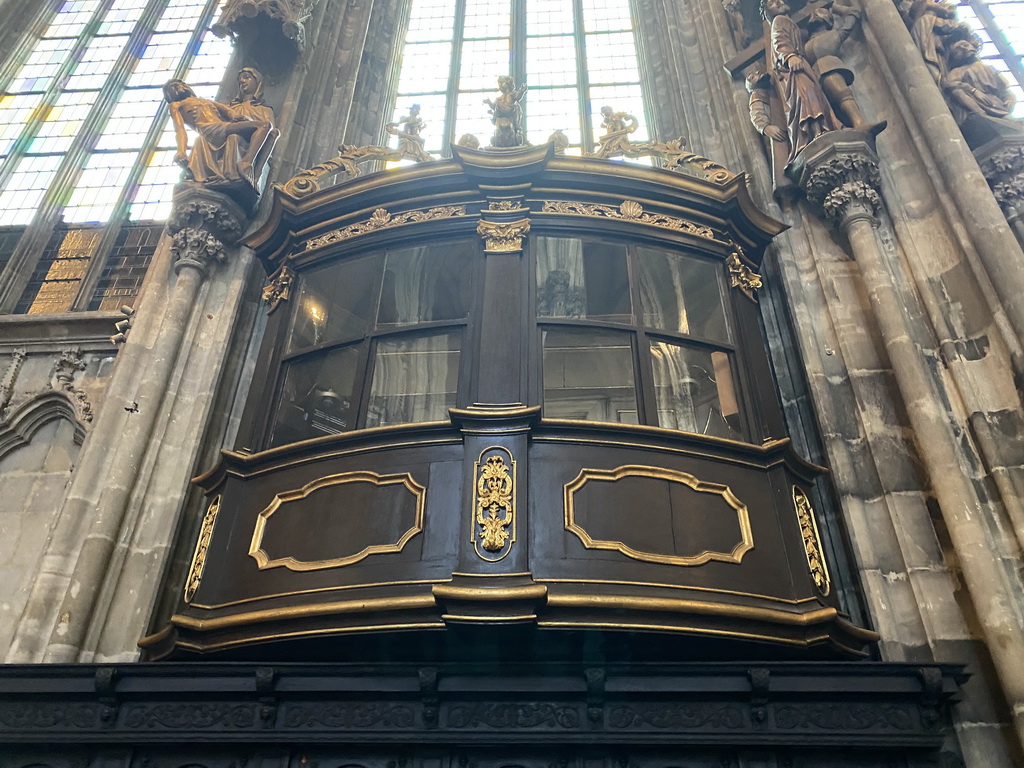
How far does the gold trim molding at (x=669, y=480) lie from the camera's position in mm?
4809

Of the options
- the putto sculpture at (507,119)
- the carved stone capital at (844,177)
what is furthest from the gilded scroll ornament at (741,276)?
the putto sculpture at (507,119)

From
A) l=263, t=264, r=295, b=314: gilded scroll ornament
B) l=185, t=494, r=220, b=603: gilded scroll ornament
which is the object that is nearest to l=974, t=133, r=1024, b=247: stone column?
l=263, t=264, r=295, b=314: gilded scroll ornament

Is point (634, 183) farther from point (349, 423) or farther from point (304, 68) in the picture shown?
point (304, 68)

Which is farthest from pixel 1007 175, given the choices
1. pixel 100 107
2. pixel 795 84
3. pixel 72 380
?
pixel 100 107

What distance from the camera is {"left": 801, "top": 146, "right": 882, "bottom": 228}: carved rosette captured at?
728cm

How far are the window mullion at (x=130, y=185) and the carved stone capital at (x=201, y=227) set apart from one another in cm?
283

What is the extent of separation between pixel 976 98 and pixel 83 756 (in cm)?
929

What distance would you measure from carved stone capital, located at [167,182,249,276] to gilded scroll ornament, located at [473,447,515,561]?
4.57 meters

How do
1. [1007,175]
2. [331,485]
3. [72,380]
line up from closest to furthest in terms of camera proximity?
[331,485], [1007,175], [72,380]

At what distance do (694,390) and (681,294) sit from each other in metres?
0.88

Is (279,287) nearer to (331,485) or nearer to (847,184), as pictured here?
(331,485)

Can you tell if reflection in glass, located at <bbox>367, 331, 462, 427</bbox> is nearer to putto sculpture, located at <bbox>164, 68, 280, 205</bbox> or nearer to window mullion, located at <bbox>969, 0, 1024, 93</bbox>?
putto sculpture, located at <bbox>164, 68, 280, 205</bbox>

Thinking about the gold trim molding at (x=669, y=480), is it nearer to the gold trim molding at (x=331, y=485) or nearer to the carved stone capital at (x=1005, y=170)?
the gold trim molding at (x=331, y=485)

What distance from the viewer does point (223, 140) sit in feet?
28.6
